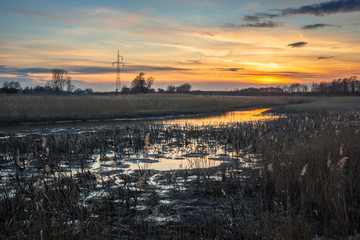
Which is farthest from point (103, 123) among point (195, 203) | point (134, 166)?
point (195, 203)

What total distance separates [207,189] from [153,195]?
1.27 metres

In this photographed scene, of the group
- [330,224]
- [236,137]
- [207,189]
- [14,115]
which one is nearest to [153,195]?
[207,189]

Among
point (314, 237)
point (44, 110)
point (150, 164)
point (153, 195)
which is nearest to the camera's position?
point (314, 237)

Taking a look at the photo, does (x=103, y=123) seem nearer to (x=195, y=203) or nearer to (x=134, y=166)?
(x=134, y=166)

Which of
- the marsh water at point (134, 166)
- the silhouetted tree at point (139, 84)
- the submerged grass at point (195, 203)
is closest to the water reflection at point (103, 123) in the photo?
the marsh water at point (134, 166)

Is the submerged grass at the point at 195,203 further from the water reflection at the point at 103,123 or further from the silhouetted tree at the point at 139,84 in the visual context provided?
the silhouetted tree at the point at 139,84

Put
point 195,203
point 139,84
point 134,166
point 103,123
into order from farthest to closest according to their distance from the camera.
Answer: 1. point 139,84
2. point 103,123
3. point 134,166
4. point 195,203

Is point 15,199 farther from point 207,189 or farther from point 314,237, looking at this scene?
point 314,237

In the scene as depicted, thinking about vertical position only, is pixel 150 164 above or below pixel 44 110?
below

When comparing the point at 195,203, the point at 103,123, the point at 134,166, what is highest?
the point at 103,123

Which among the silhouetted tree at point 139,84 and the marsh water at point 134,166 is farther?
the silhouetted tree at point 139,84

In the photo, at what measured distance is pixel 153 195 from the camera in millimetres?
6273

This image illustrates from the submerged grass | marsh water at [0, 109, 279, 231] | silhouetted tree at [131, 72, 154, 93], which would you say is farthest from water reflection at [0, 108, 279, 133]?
silhouetted tree at [131, 72, 154, 93]

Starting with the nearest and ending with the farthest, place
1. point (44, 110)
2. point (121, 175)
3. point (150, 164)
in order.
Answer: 1. point (121, 175)
2. point (150, 164)
3. point (44, 110)
